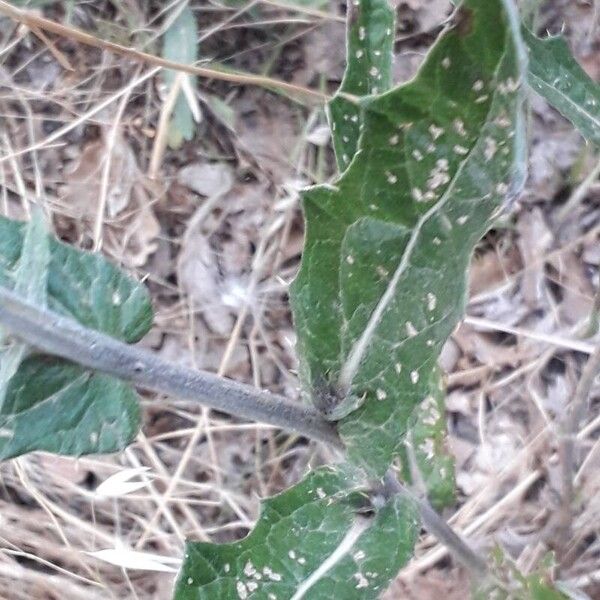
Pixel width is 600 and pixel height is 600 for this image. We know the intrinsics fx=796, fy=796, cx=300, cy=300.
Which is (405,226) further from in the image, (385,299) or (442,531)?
(442,531)

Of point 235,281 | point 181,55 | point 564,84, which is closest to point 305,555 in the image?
point 564,84

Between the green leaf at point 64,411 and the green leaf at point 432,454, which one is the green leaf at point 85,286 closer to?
the green leaf at point 64,411

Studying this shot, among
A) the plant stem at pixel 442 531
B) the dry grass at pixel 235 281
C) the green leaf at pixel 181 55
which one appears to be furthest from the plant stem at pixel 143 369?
the green leaf at pixel 181 55

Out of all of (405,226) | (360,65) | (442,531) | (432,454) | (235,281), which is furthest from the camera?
(235,281)

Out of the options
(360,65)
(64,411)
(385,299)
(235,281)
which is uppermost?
(360,65)

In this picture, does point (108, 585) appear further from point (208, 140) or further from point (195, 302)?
point (208, 140)

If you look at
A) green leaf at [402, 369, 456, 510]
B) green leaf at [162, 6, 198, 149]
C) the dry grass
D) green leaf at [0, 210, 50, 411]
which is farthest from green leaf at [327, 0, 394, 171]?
green leaf at [162, 6, 198, 149]

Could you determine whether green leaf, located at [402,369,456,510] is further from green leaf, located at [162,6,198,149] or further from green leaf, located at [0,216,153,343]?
green leaf, located at [162,6,198,149]
